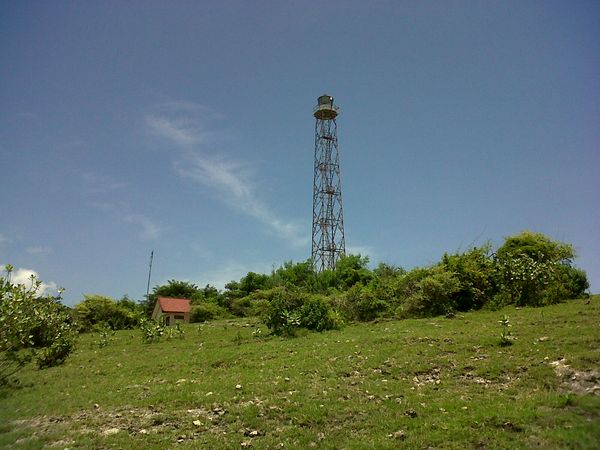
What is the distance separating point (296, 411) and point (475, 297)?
56.4ft

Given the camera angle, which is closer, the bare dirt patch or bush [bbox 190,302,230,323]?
the bare dirt patch

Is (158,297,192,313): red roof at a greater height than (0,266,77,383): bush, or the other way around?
(158,297,192,313): red roof

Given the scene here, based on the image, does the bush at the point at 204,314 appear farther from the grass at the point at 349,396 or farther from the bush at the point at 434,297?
the grass at the point at 349,396

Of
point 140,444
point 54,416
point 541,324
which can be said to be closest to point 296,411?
point 140,444

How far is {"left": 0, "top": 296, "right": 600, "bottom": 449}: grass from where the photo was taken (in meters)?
8.30

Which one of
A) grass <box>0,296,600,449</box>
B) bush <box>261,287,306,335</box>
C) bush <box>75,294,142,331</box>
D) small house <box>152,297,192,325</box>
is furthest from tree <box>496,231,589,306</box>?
small house <box>152,297,192,325</box>

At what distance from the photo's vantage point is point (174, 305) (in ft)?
173

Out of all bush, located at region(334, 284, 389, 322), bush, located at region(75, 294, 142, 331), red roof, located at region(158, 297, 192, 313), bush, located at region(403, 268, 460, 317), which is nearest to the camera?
bush, located at region(403, 268, 460, 317)

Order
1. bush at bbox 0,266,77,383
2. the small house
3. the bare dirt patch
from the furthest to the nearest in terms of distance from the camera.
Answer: the small house, bush at bbox 0,266,77,383, the bare dirt patch

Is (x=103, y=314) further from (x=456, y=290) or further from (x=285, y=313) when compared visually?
(x=456, y=290)

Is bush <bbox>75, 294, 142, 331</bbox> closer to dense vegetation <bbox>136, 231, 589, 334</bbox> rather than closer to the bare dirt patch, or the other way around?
dense vegetation <bbox>136, 231, 589, 334</bbox>

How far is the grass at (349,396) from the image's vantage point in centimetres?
830

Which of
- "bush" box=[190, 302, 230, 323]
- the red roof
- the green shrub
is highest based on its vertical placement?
the red roof

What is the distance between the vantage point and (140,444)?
895 cm
